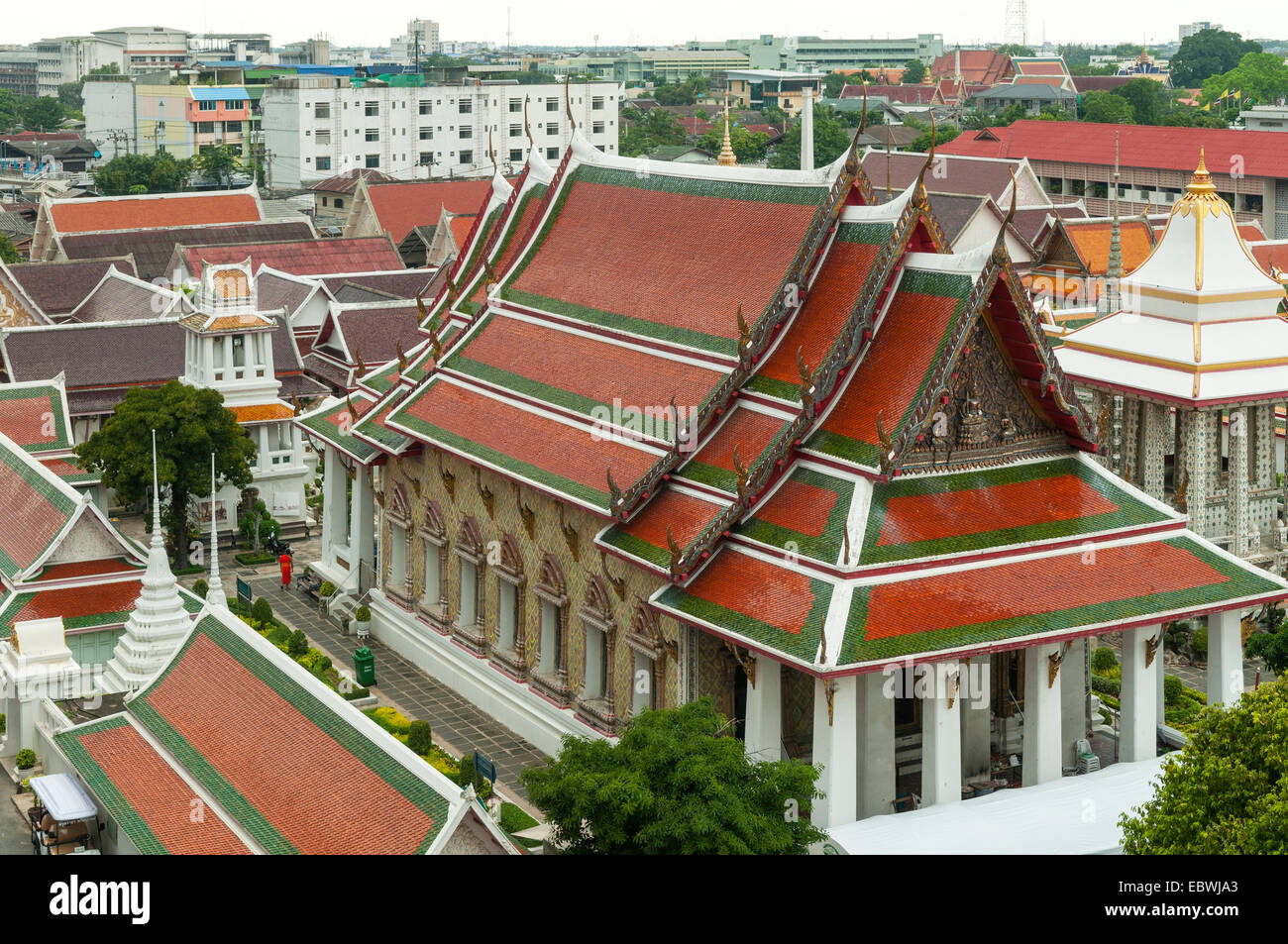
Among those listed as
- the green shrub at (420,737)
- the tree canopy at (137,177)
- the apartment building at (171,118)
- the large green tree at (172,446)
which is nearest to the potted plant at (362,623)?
the large green tree at (172,446)

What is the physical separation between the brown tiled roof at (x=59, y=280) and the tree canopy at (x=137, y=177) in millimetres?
54045

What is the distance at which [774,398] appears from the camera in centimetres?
3362

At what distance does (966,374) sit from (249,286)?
31.0 metres

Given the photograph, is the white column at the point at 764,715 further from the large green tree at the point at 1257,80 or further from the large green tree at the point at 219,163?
the large green tree at the point at 1257,80

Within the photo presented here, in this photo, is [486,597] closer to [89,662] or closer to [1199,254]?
[89,662]

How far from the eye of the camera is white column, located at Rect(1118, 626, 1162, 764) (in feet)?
108

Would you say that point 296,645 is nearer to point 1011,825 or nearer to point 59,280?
point 1011,825

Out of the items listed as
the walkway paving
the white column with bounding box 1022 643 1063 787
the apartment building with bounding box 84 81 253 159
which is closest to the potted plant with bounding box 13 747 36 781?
the walkway paving

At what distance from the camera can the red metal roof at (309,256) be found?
3219 inches

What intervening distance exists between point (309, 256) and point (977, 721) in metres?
56.3

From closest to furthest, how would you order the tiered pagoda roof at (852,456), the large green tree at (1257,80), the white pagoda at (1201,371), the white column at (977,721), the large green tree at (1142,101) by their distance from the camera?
the tiered pagoda roof at (852,456) < the white column at (977,721) < the white pagoda at (1201,371) < the large green tree at (1142,101) < the large green tree at (1257,80)

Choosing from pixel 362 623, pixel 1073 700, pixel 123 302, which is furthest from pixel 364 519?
pixel 123 302

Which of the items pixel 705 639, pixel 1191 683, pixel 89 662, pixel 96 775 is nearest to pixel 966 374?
pixel 705 639

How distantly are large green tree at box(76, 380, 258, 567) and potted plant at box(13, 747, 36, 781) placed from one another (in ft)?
47.2
